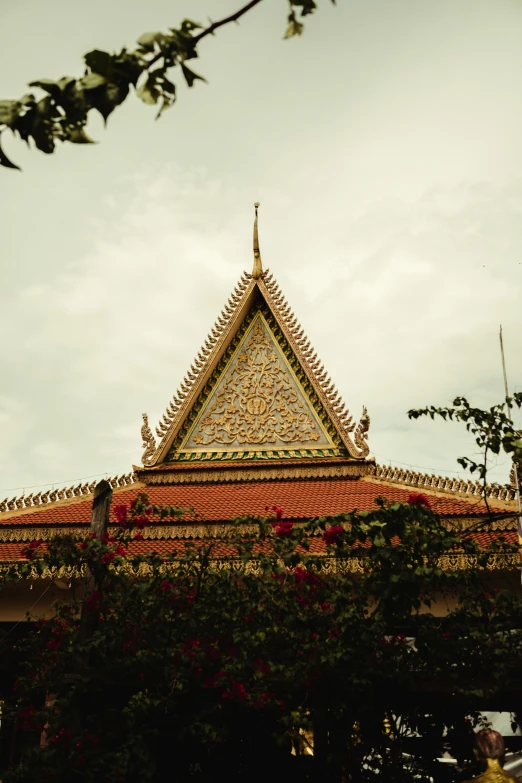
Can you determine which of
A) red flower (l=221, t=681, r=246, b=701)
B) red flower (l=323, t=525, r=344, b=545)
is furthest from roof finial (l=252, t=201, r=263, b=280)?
red flower (l=221, t=681, r=246, b=701)

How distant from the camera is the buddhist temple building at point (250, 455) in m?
9.85

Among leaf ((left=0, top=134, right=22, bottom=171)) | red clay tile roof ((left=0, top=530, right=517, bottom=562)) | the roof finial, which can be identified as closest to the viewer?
leaf ((left=0, top=134, right=22, bottom=171))

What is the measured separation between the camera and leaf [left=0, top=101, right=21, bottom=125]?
6.69 feet

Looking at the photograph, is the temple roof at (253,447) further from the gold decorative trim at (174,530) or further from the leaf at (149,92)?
the leaf at (149,92)

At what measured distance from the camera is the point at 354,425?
1184cm

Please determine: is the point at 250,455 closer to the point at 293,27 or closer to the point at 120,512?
the point at 120,512

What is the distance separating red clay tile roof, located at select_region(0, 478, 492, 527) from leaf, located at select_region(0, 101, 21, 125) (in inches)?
288

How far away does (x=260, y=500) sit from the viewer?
10.4 metres

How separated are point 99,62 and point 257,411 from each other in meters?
10.3

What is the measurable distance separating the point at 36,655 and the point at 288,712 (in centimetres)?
214

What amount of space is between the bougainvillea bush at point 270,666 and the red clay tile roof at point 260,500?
369 cm

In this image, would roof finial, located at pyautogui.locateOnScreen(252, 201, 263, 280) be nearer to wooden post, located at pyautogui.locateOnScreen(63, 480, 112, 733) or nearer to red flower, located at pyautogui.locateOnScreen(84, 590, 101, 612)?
wooden post, located at pyautogui.locateOnScreen(63, 480, 112, 733)

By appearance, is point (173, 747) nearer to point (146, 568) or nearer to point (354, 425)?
point (146, 568)

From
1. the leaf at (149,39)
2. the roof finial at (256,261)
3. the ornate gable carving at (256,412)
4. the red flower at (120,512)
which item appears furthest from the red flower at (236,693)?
the roof finial at (256,261)
